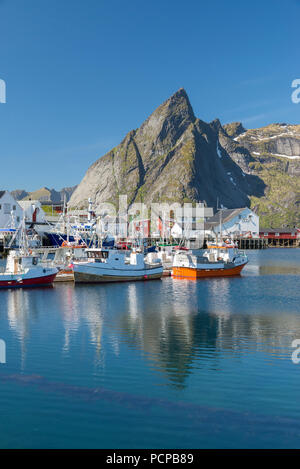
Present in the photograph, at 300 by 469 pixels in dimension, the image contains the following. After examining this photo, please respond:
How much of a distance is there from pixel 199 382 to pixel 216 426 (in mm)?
4345

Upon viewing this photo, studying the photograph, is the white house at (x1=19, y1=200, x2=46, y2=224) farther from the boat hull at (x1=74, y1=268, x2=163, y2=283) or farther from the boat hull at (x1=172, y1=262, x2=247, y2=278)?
the boat hull at (x1=74, y1=268, x2=163, y2=283)

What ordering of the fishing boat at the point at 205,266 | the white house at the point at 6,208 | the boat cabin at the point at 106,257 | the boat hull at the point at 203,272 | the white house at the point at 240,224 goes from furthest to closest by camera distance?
1. the white house at the point at 240,224
2. the white house at the point at 6,208
3. the fishing boat at the point at 205,266
4. the boat hull at the point at 203,272
5. the boat cabin at the point at 106,257

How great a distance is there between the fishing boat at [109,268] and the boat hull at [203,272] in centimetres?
512

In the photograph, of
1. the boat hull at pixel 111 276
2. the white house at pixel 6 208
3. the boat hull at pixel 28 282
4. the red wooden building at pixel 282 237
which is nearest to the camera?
the boat hull at pixel 28 282

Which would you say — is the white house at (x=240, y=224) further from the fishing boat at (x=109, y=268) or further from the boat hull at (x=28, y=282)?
the boat hull at (x=28, y=282)

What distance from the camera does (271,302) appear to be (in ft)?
135

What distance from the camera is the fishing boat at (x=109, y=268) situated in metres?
54.8

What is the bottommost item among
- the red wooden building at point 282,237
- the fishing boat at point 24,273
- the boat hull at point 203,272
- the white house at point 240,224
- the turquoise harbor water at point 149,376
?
the turquoise harbor water at point 149,376

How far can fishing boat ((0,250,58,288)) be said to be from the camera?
159 feet

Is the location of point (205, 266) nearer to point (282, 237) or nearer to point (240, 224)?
point (240, 224)

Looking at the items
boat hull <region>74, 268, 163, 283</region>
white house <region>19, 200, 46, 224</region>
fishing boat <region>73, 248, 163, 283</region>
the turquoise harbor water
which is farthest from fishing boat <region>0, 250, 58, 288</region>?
white house <region>19, 200, 46, 224</region>

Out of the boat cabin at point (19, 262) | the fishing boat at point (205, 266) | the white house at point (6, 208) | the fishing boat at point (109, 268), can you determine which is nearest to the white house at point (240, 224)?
the white house at point (6, 208)

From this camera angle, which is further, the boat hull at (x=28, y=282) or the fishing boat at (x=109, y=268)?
the fishing boat at (x=109, y=268)

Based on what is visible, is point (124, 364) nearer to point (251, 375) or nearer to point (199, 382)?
point (199, 382)
